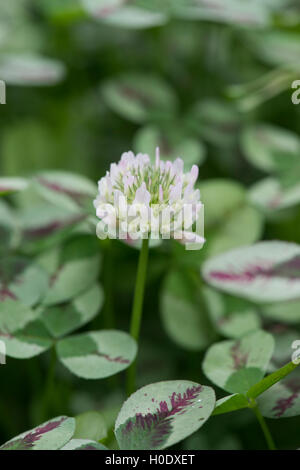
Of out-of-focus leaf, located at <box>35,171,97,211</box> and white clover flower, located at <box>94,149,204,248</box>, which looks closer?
white clover flower, located at <box>94,149,204,248</box>

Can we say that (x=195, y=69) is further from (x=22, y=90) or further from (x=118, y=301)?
(x=118, y=301)

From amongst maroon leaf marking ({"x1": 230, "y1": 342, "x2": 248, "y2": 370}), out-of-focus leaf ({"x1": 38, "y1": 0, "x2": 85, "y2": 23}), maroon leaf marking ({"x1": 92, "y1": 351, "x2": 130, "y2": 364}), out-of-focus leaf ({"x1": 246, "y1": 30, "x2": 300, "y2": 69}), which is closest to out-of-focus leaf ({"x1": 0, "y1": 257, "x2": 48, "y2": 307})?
maroon leaf marking ({"x1": 92, "y1": 351, "x2": 130, "y2": 364})

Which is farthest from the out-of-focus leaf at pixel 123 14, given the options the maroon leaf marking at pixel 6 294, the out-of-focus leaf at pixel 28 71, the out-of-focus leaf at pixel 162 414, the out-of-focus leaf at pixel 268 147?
the out-of-focus leaf at pixel 162 414

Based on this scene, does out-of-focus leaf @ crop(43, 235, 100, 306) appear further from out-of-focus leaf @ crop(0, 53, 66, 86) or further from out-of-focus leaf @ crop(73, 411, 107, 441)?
out-of-focus leaf @ crop(0, 53, 66, 86)

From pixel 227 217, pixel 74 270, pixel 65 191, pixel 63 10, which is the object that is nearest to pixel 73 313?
pixel 74 270

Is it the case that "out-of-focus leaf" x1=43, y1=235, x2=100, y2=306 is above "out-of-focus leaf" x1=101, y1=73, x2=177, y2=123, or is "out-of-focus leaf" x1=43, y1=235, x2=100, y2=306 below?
below

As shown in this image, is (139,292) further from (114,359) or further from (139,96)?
(139,96)

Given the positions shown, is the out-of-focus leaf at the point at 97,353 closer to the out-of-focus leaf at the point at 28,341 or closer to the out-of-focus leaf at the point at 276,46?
the out-of-focus leaf at the point at 28,341
